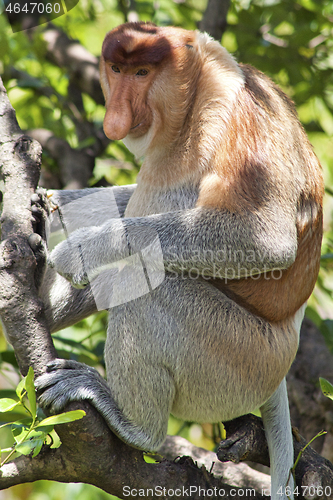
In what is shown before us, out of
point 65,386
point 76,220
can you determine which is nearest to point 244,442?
point 65,386

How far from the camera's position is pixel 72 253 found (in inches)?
99.3

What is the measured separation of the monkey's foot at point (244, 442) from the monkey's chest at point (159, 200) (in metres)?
1.17

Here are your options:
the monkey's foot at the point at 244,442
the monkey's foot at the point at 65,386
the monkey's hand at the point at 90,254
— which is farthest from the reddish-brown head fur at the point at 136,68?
the monkey's foot at the point at 244,442

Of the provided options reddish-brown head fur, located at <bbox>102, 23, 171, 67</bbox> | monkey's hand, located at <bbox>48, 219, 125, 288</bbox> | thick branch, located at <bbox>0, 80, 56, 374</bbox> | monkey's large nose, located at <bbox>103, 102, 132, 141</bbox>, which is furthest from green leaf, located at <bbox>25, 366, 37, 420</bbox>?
reddish-brown head fur, located at <bbox>102, 23, 171, 67</bbox>

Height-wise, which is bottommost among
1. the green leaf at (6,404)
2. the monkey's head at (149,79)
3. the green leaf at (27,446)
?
the green leaf at (27,446)

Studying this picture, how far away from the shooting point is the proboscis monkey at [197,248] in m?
2.34

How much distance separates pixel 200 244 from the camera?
239 centimetres

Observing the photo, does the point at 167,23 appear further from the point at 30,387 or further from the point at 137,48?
the point at 30,387

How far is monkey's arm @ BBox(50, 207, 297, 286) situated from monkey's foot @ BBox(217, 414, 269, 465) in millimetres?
827

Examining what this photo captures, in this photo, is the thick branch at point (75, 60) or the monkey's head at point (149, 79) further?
the thick branch at point (75, 60)

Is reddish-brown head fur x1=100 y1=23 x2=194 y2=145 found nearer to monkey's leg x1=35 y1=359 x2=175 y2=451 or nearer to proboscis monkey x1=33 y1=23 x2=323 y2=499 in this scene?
proboscis monkey x1=33 y1=23 x2=323 y2=499

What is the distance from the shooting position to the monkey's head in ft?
8.48

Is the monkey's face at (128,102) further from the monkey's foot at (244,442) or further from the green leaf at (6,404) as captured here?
the monkey's foot at (244,442)

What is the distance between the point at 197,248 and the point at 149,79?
0.90 metres
